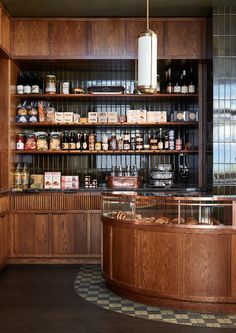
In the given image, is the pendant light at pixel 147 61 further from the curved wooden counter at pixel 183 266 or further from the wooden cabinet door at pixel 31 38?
the wooden cabinet door at pixel 31 38

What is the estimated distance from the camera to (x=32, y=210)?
234 inches

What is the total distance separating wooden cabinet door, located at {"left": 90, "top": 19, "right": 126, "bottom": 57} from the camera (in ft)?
19.5

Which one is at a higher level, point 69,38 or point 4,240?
point 69,38

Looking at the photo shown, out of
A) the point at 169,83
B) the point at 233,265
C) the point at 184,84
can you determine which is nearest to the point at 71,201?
the point at 169,83

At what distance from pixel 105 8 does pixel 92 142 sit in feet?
5.77

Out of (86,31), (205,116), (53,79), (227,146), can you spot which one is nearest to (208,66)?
(205,116)

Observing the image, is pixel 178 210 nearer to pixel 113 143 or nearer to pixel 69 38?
pixel 113 143

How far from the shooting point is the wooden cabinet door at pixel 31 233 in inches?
234

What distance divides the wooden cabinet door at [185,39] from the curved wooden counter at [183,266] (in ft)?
9.00

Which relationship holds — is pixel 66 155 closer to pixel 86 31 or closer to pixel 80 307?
pixel 86 31

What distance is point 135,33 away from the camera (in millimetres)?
5965

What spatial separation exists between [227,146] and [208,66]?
1.11m

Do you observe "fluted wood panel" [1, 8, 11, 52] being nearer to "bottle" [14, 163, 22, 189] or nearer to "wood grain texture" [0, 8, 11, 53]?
"wood grain texture" [0, 8, 11, 53]

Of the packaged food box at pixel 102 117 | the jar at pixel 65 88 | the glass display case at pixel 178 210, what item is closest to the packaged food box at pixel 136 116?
the packaged food box at pixel 102 117
